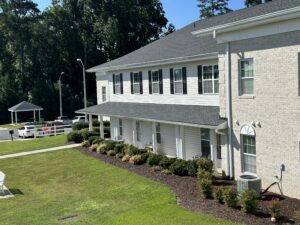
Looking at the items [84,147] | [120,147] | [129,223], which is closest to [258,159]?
[129,223]

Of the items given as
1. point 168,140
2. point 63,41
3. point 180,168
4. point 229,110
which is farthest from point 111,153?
point 63,41

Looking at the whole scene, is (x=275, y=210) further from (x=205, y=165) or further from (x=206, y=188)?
(x=205, y=165)

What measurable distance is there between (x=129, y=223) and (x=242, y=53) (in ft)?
27.5

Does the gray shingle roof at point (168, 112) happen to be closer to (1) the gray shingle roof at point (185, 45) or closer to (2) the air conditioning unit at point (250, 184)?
(1) the gray shingle roof at point (185, 45)

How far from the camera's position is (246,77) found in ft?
58.3

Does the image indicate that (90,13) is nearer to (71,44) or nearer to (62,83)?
(71,44)

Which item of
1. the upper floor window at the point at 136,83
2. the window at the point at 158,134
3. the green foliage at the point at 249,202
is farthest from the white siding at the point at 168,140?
the green foliage at the point at 249,202

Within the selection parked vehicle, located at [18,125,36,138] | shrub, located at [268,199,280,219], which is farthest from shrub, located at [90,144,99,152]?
shrub, located at [268,199,280,219]

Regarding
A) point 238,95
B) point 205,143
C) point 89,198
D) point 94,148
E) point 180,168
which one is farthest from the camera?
point 94,148

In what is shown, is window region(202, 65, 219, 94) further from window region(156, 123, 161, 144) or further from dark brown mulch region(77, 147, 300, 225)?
window region(156, 123, 161, 144)

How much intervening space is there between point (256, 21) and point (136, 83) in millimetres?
15713

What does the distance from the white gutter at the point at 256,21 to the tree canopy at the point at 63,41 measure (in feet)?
A: 177

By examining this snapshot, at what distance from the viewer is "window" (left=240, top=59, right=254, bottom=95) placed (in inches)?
688

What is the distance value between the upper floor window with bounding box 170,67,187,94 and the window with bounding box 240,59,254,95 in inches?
272
